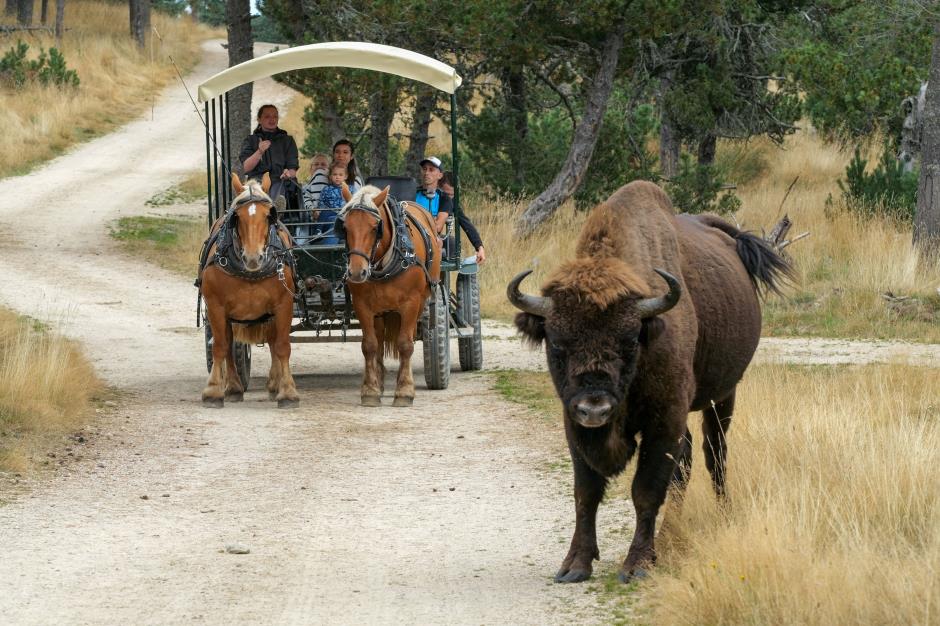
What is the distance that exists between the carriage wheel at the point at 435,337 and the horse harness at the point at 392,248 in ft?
1.57

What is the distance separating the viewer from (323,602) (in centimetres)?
620

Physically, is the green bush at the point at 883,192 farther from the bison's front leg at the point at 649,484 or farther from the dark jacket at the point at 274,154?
the bison's front leg at the point at 649,484

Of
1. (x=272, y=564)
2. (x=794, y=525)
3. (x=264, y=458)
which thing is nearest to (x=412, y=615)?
(x=272, y=564)

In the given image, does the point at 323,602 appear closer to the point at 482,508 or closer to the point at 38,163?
the point at 482,508

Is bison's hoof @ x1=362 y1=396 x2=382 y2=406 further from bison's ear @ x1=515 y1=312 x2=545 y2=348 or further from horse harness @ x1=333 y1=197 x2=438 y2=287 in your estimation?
bison's ear @ x1=515 y1=312 x2=545 y2=348

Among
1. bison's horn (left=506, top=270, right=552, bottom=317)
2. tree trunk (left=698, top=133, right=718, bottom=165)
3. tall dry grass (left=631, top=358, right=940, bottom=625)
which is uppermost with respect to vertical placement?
tree trunk (left=698, top=133, right=718, bottom=165)

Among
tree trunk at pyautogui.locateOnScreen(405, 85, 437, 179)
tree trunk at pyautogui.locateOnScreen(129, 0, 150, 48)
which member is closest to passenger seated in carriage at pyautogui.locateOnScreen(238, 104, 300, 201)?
tree trunk at pyautogui.locateOnScreen(405, 85, 437, 179)

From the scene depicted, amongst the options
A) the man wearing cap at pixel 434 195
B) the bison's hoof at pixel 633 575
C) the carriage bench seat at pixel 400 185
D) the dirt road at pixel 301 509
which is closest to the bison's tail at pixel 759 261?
the dirt road at pixel 301 509

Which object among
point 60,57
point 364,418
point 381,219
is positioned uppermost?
point 60,57

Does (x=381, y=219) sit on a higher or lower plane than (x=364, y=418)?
higher

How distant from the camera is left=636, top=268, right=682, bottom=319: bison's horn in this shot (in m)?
5.92

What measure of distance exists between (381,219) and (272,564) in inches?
213

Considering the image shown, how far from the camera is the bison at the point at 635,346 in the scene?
590cm

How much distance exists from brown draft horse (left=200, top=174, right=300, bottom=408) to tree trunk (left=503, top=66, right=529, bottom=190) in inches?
455
